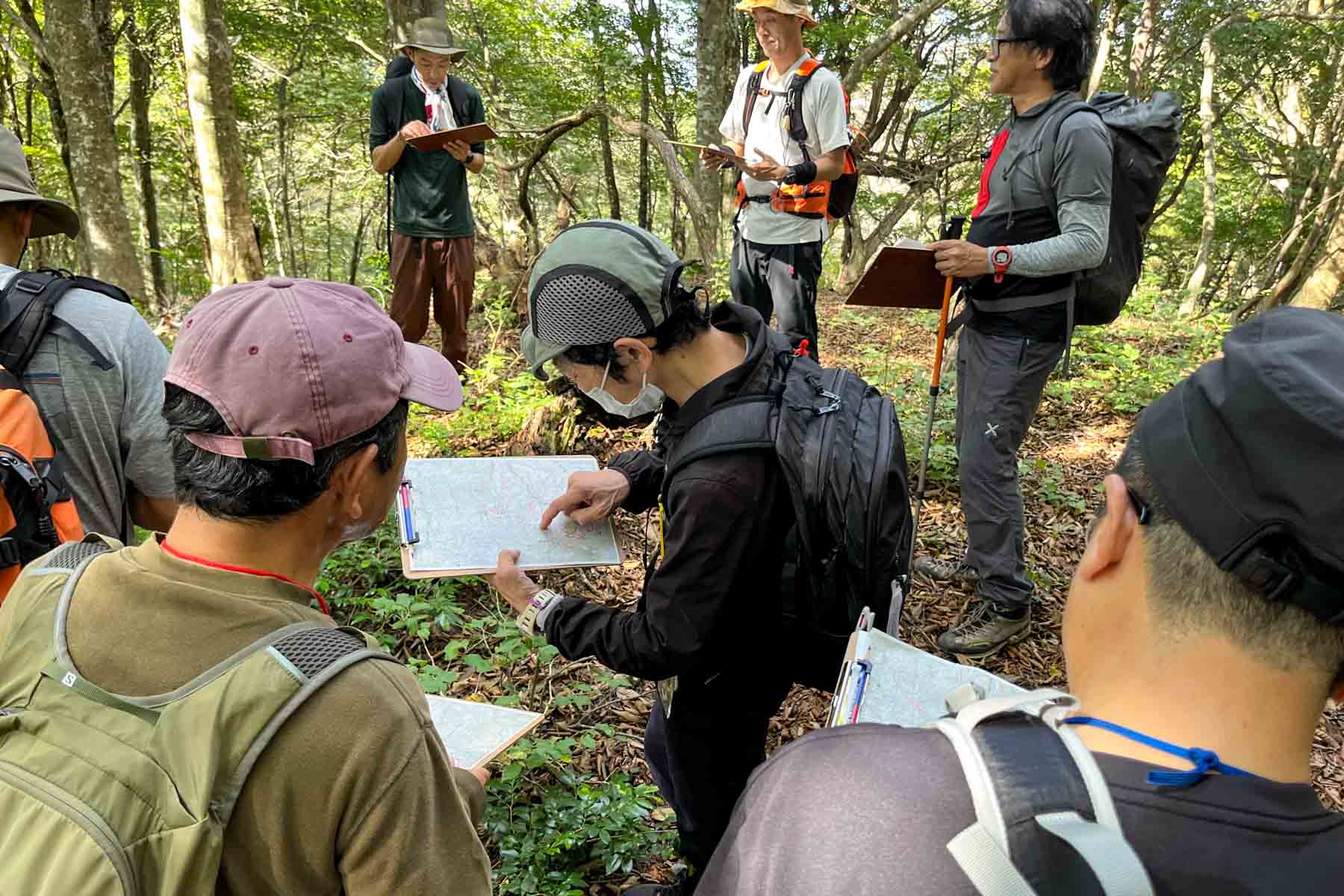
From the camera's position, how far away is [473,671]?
372 cm

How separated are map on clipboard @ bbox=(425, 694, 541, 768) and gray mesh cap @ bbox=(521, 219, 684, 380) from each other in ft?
3.92

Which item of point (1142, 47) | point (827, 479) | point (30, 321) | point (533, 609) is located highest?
point (1142, 47)

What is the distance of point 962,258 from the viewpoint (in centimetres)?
357

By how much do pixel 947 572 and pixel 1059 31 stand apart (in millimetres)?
2798

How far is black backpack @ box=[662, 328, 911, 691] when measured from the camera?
2.06m

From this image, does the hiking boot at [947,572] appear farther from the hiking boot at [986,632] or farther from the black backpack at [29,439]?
the black backpack at [29,439]

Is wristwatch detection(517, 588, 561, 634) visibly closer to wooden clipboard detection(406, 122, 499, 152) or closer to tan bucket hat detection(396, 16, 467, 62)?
wooden clipboard detection(406, 122, 499, 152)

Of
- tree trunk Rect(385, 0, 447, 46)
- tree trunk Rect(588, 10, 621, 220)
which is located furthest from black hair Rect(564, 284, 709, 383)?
tree trunk Rect(588, 10, 621, 220)

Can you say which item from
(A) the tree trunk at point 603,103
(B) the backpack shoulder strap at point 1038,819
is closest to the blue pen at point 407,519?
(B) the backpack shoulder strap at point 1038,819

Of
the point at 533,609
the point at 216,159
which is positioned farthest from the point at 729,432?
the point at 216,159

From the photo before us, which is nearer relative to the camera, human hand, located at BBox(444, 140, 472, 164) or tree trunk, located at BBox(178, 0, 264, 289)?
human hand, located at BBox(444, 140, 472, 164)

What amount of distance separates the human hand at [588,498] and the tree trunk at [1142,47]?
1159cm

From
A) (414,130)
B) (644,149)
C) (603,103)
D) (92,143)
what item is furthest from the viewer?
(644,149)

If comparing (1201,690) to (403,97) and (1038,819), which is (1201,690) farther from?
(403,97)
